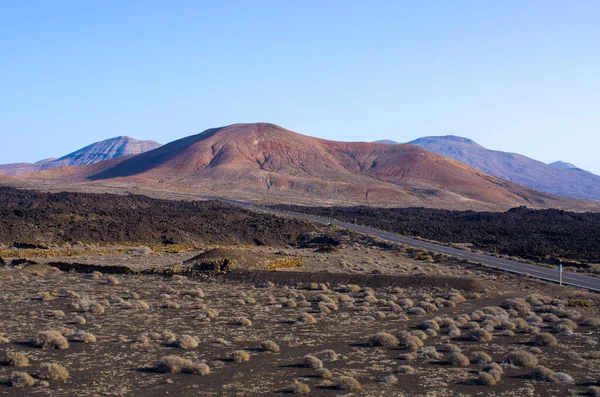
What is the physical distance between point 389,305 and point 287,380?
36.0 ft

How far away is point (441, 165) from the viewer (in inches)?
7549

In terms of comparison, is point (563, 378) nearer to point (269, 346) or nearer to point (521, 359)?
point (521, 359)

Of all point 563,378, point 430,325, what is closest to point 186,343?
point 430,325

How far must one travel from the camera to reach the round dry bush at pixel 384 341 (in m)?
16.4

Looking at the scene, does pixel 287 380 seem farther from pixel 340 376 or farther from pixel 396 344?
pixel 396 344

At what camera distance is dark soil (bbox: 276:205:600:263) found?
51094mm

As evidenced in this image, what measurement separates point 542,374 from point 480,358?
1.62m

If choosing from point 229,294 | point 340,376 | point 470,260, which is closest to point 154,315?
point 229,294

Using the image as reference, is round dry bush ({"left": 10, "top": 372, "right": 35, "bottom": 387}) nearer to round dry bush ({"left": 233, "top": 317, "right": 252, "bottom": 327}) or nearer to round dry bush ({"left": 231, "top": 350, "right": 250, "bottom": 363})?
round dry bush ({"left": 231, "top": 350, "right": 250, "bottom": 363})

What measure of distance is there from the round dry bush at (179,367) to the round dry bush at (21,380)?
2683mm

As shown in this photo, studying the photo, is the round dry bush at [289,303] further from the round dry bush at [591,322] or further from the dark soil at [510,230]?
the dark soil at [510,230]

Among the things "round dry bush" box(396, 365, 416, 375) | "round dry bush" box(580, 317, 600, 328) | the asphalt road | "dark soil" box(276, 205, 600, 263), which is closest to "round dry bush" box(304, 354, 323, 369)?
"round dry bush" box(396, 365, 416, 375)

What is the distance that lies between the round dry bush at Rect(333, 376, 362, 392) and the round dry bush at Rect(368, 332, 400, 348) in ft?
13.1

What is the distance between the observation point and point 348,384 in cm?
1243
